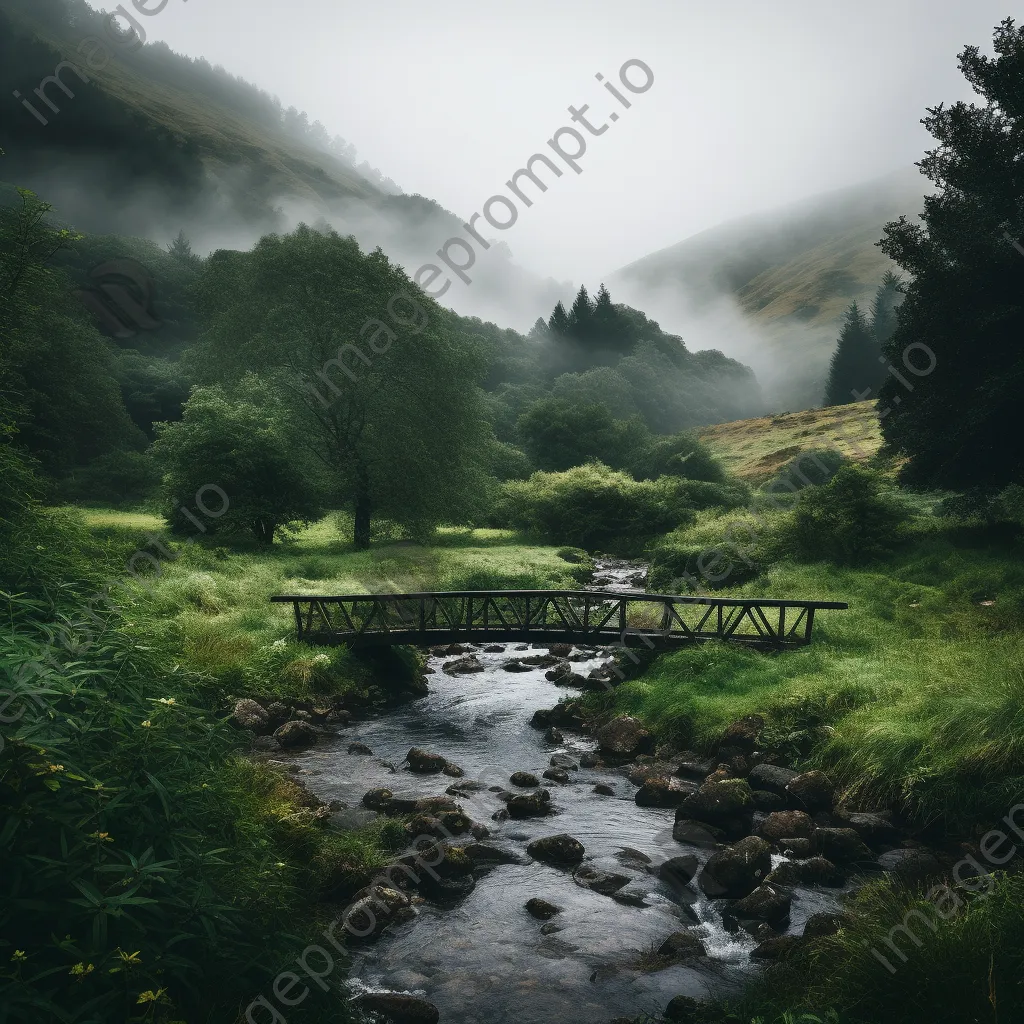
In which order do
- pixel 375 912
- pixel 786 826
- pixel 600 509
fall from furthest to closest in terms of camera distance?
1. pixel 600 509
2. pixel 786 826
3. pixel 375 912

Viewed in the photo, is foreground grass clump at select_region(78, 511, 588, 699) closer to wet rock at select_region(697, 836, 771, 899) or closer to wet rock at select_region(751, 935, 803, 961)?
wet rock at select_region(751, 935, 803, 961)

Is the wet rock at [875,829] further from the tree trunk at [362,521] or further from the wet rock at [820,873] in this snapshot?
the tree trunk at [362,521]

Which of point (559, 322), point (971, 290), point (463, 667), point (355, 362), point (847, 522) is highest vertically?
point (559, 322)

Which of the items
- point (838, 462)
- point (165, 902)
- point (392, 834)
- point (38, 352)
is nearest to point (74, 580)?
point (165, 902)

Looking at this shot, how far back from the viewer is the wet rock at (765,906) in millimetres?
8852

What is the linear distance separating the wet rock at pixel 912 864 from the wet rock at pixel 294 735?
11.0 metres

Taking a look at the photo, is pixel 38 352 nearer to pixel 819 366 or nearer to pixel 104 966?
pixel 104 966

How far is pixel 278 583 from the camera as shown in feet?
81.3

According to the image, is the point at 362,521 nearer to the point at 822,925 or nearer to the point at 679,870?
the point at 679,870

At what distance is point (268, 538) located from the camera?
3216cm

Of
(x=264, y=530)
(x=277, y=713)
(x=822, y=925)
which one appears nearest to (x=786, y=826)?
(x=822, y=925)

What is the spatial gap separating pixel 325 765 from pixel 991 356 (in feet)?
72.0

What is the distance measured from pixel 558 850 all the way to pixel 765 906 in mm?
3055

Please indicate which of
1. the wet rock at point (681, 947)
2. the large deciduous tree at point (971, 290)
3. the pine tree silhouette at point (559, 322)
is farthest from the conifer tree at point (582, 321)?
the wet rock at point (681, 947)
